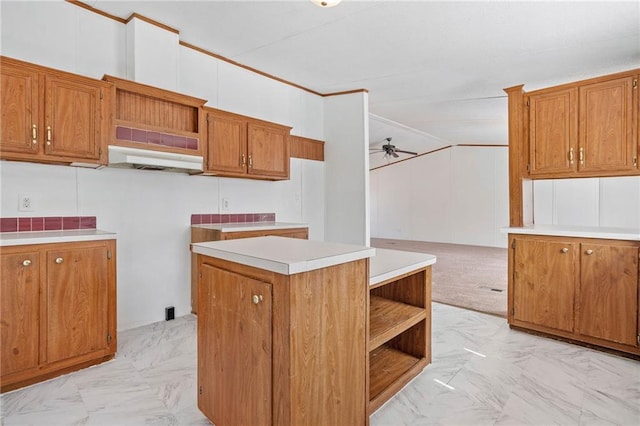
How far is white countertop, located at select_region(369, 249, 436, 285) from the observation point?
1.74m

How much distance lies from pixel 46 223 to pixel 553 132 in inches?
169

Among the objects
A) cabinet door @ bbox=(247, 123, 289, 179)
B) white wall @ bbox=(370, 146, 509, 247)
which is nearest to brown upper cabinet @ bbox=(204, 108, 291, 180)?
cabinet door @ bbox=(247, 123, 289, 179)

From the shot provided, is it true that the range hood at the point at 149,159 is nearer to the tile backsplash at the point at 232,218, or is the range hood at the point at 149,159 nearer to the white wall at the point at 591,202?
the tile backsplash at the point at 232,218

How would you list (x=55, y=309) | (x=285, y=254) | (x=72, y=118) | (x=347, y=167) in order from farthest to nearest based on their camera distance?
(x=347, y=167) → (x=72, y=118) → (x=55, y=309) → (x=285, y=254)

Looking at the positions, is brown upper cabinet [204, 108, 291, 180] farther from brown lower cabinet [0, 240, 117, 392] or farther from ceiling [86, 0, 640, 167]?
brown lower cabinet [0, 240, 117, 392]

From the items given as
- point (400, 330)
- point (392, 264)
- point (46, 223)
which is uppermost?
point (46, 223)

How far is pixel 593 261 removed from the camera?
264cm

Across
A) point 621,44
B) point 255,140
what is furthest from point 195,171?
point 621,44

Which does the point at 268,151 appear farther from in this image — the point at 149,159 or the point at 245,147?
the point at 149,159

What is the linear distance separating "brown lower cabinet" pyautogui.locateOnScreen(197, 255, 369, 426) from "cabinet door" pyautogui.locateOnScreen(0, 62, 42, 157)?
1.61 m

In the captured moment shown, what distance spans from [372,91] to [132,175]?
10.7 ft

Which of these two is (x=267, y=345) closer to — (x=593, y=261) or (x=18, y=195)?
(x=18, y=195)

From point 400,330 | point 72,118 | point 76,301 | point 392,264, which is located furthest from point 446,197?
point 76,301

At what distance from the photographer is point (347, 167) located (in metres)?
4.82
